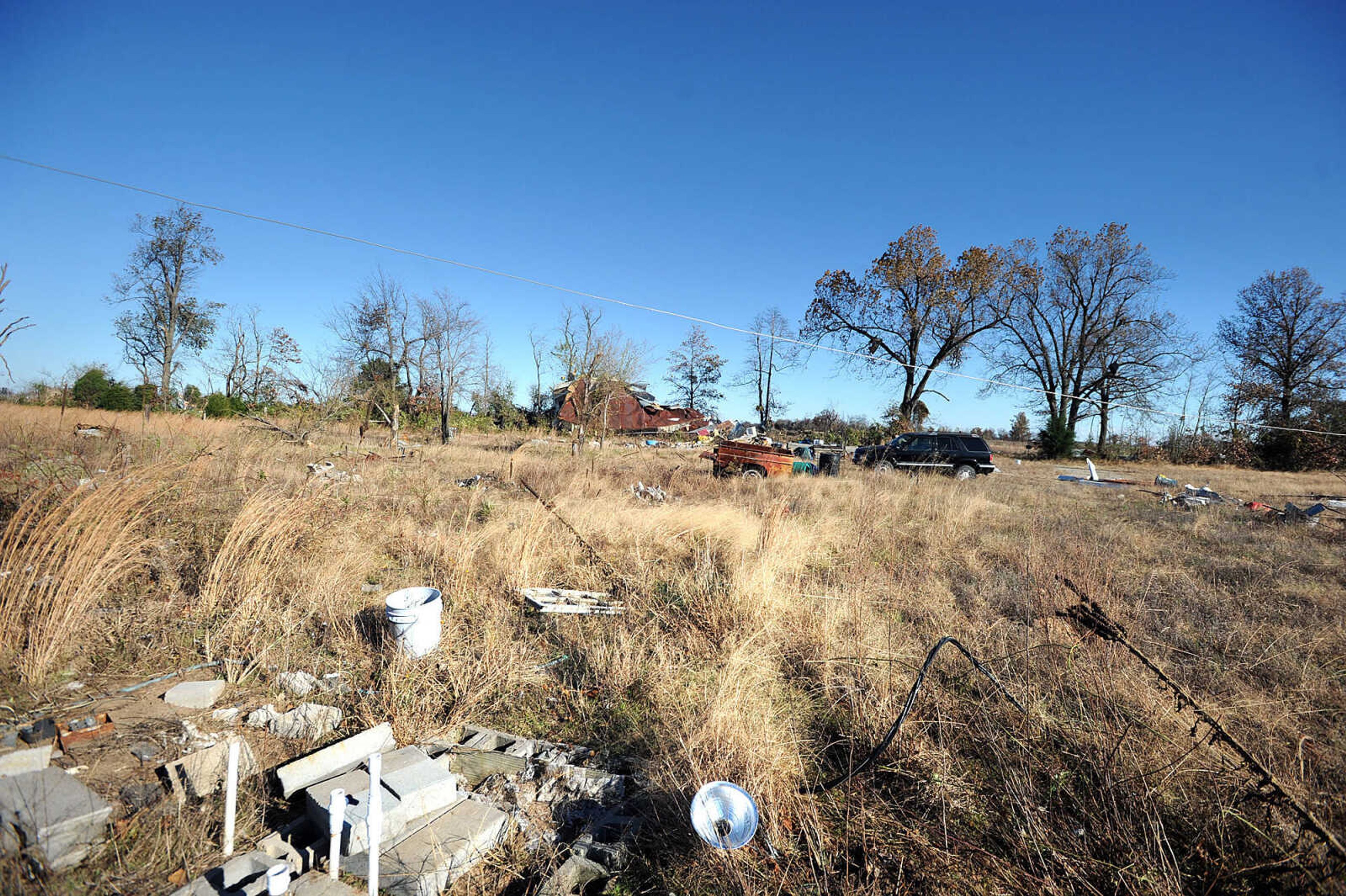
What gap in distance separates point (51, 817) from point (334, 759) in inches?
40.0

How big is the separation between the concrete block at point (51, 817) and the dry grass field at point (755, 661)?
84 mm

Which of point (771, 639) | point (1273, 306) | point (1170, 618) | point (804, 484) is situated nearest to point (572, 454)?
point (804, 484)

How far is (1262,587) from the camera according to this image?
5.84 metres

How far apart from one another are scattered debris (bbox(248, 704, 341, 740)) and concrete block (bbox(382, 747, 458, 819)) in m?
0.65

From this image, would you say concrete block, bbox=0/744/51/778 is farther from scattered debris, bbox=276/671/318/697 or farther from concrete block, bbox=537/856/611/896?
concrete block, bbox=537/856/611/896

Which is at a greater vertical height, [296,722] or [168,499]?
[168,499]

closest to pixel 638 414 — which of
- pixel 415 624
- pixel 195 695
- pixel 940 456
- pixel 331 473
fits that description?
pixel 940 456

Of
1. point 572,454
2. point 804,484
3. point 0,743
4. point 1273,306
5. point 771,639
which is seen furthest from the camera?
point 1273,306

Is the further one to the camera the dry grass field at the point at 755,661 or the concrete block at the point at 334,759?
the concrete block at the point at 334,759

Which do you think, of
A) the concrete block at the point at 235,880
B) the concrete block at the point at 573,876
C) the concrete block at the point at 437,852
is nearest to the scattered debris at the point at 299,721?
the concrete block at the point at 235,880

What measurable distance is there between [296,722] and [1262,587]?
932 cm

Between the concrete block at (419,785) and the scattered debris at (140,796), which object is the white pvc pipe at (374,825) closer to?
the concrete block at (419,785)

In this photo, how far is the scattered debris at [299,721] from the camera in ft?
10.3

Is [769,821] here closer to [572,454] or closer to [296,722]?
[296,722]
